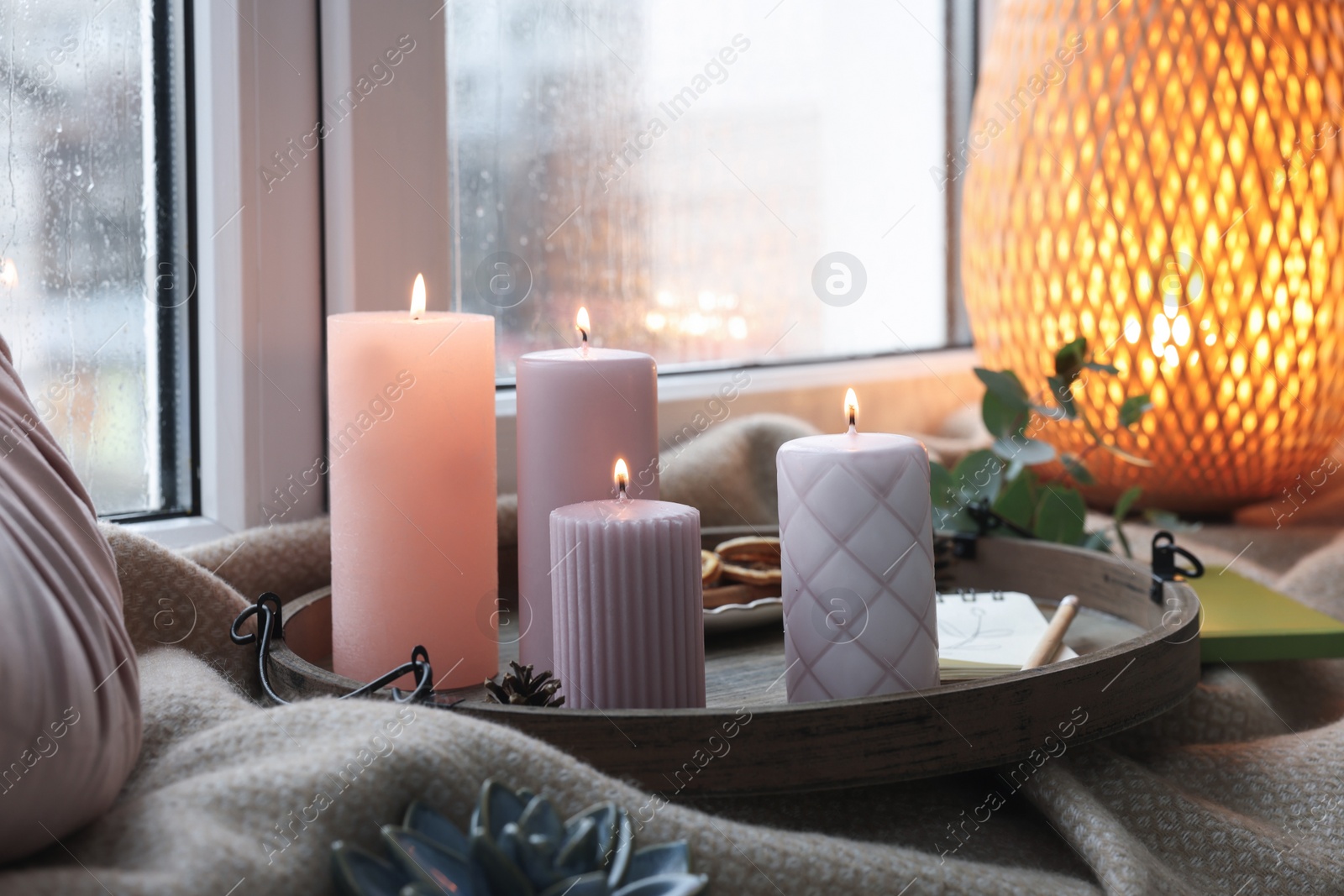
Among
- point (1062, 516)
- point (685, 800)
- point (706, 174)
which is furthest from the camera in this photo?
point (706, 174)

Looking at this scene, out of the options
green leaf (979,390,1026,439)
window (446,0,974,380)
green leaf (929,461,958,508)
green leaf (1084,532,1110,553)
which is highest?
window (446,0,974,380)

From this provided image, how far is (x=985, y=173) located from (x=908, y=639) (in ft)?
1.90

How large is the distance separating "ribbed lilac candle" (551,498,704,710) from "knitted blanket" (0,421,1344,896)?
5 cm

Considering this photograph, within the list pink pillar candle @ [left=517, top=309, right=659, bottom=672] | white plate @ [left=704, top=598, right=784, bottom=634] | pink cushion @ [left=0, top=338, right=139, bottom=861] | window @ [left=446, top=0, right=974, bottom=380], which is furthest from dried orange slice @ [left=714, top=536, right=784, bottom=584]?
pink cushion @ [left=0, top=338, right=139, bottom=861]

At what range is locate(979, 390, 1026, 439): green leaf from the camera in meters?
0.76

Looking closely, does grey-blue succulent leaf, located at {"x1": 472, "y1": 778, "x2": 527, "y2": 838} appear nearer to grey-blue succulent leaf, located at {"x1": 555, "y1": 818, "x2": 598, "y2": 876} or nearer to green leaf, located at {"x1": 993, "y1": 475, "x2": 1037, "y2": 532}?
grey-blue succulent leaf, located at {"x1": 555, "y1": 818, "x2": 598, "y2": 876}

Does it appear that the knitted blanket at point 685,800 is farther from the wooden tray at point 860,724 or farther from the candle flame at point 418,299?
the candle flame at point 418,299

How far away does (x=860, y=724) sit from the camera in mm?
378

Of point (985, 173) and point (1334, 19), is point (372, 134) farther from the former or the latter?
point (1334, 19)

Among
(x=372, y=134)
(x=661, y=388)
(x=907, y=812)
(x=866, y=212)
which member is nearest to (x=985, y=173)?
(x=866, y=212)

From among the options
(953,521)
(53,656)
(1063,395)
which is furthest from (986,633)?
(53,656)

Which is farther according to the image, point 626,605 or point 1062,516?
point 1062,516

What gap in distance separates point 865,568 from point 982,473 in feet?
1.12

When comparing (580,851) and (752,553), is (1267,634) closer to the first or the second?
(752,553)
